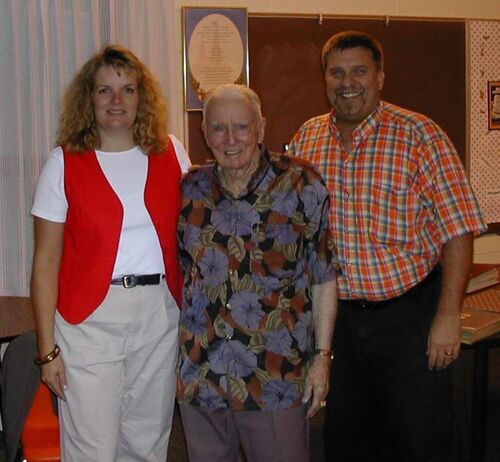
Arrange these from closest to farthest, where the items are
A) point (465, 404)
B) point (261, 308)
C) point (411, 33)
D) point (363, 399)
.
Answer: point (261, 308), point (363, 399), point (465, 404), point (411, 33)

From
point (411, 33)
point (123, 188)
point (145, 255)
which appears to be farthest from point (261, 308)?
point (411, 33)

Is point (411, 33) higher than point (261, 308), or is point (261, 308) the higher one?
point (411, 33)

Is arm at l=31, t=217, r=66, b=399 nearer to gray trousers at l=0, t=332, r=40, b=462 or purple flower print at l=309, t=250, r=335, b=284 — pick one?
gray trousers at l=0, t=332, r=40, b=462

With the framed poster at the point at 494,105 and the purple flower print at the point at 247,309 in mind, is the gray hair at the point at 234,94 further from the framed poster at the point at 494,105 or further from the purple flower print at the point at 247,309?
the framed poster at the point at 494,105

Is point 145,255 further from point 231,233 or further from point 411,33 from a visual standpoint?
point 411,33

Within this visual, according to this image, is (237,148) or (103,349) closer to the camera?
(237,148)

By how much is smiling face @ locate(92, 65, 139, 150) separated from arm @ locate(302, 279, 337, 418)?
0.67 meters

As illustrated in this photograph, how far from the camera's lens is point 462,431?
2848 millimetres

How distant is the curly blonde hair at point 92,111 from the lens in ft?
6.31

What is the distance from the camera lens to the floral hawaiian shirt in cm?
173

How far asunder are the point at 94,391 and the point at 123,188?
537 mm

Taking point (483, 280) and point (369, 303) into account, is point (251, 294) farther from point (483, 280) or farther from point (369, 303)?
point (483, 280)

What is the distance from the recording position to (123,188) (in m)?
1.92

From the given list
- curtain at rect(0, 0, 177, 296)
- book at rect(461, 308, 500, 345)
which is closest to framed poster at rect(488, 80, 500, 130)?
book at rect(461, 308, 500, 345)
